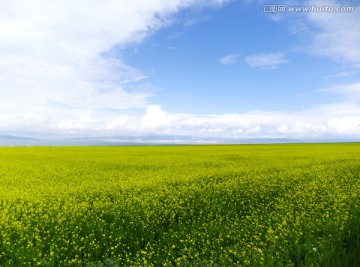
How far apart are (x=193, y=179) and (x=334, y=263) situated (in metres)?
10.1

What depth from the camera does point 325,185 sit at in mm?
13219

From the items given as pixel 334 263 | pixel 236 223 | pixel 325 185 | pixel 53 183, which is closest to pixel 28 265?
pixel 236 223

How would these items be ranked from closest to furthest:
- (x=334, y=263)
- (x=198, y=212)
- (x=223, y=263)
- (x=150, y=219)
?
1. (x=334, y=263)
2. (x=223, y=263)
3. (x=150, y=219)
4. (x=198, y=212)

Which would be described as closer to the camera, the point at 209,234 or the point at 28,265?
the point at 28,265

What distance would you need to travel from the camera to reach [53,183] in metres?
15.3

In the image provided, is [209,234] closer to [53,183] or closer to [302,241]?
[302,241]

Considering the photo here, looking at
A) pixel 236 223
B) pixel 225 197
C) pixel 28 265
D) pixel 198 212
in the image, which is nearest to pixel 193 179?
pixel 225 197

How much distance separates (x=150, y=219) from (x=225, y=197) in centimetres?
327

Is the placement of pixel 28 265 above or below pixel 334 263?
below

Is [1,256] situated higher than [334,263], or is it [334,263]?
[334,263]

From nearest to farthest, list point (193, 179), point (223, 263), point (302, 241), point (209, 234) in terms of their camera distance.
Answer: point (223, 263) < point (302, 241) < point (209, 234) < point (193, 179)

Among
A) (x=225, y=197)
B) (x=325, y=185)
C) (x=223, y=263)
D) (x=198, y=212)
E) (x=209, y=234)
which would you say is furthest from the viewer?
(x=325, y=185)

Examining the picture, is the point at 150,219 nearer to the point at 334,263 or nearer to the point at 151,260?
the point at 151,260

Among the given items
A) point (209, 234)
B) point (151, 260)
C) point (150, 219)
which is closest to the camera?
point (151, 260)
